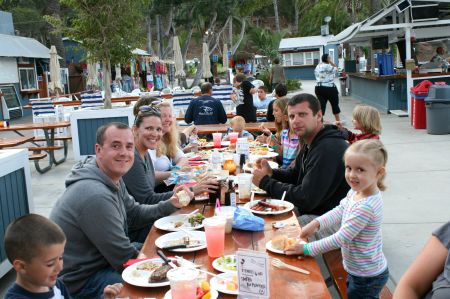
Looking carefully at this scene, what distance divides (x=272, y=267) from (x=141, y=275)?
68 centimetres

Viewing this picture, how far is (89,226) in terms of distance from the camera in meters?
2.93

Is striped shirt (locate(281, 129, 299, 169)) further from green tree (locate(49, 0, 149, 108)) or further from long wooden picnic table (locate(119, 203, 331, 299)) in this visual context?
green tree (locate(49, 0, 149, 108))

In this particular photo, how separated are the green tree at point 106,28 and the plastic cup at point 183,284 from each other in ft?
32.2

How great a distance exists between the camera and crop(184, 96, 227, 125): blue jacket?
977 cm

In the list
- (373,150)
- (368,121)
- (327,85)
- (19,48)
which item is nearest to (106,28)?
(327,85)

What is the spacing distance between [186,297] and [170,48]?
28.2m

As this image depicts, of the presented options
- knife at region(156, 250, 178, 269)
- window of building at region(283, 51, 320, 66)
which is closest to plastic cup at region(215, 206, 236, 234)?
knife at region(156, 250, 178, 269)

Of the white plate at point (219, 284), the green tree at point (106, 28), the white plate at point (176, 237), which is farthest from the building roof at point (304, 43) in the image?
the white plate at point (219, 284)

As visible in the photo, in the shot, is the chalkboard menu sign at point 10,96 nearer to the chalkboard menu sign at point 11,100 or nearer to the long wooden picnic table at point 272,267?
the chalkboard menu sign at point 11,100

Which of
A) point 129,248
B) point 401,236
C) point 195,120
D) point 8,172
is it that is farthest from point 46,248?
point 195,120

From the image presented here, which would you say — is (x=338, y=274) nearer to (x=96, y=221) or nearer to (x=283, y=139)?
(x=96, y=221)

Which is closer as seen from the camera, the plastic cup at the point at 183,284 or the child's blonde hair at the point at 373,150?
the plastic cup at the point at 183,284

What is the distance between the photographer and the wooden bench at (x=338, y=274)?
3263 millimetres

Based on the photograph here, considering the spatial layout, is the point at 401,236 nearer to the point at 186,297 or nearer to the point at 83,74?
the point at 186,297
